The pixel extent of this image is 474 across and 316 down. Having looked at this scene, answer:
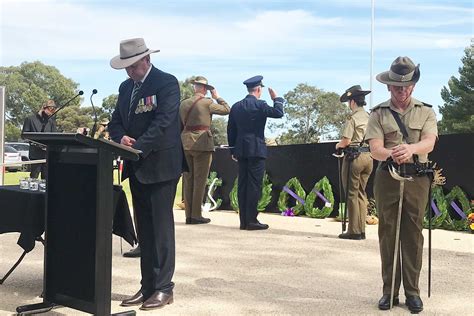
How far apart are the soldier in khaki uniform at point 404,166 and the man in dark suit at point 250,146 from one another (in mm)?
4642

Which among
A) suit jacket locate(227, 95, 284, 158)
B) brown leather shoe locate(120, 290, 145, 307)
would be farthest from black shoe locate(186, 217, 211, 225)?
brown leather shoe locate(120, 290, 145, 307)

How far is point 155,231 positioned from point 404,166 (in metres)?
1.95

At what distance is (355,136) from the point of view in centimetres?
866

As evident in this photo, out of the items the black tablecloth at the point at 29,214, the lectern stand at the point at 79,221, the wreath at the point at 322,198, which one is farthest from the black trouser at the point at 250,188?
the lectern stand at the point at 79,221

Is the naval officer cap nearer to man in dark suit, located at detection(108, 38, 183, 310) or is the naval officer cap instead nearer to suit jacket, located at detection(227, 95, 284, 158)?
suit jacket, located at detection(227, 95, 284, 158)

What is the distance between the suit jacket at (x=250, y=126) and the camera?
9.63 meters

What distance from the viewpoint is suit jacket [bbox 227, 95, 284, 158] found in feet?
31.6

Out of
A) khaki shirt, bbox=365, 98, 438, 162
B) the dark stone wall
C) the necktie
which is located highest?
the necktie

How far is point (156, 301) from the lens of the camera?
4.90 metres

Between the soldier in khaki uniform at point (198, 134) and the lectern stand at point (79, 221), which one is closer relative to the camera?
the lectern stand at point (79, 221)

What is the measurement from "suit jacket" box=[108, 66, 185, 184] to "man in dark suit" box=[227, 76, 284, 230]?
183 inches

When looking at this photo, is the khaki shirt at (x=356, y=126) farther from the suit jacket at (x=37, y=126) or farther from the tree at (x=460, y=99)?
the tree at (x=460, y=99)

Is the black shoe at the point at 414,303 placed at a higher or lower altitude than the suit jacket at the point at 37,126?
lower

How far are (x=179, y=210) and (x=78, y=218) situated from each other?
28.1 feet
